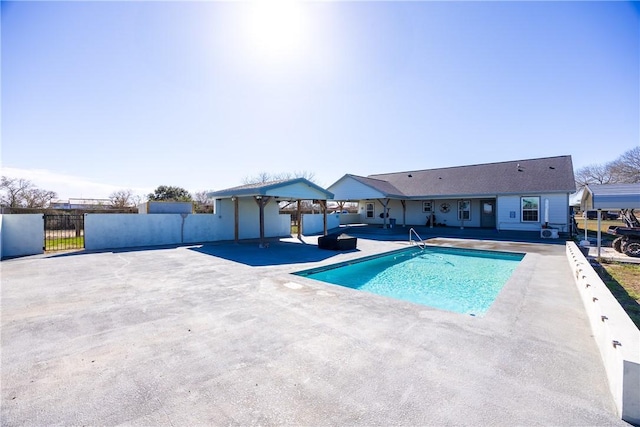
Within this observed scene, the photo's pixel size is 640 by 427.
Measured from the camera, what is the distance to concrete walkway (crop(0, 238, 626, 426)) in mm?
A: 2225

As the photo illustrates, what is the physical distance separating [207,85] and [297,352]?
11.3m

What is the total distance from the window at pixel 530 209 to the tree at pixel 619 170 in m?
13.0

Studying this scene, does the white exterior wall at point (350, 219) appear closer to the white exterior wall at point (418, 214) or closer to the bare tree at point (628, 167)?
the white exterior wall at point (418, 214)

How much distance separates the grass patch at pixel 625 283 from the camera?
4.82m

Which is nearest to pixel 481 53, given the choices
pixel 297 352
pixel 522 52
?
pixel 522 52

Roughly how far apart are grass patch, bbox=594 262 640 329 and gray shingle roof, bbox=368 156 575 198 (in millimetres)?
8681

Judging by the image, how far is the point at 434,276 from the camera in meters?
8.79

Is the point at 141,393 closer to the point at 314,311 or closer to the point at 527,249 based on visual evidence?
the point at 314,311

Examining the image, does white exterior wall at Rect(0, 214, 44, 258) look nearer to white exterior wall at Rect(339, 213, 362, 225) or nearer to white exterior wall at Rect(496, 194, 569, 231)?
white exterior wall at Rect(339, 213, 362, 225)

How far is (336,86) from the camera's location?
39.6ft

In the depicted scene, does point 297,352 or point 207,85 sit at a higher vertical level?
point 207,85

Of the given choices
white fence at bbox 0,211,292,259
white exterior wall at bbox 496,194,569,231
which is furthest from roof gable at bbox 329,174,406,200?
white fence at bbox 0,211,292,259

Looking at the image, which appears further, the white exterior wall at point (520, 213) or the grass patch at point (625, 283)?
the white exterior wall at point (520, 213)

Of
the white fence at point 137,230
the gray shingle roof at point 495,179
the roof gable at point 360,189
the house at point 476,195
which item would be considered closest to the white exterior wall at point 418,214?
the house at point 476,195
